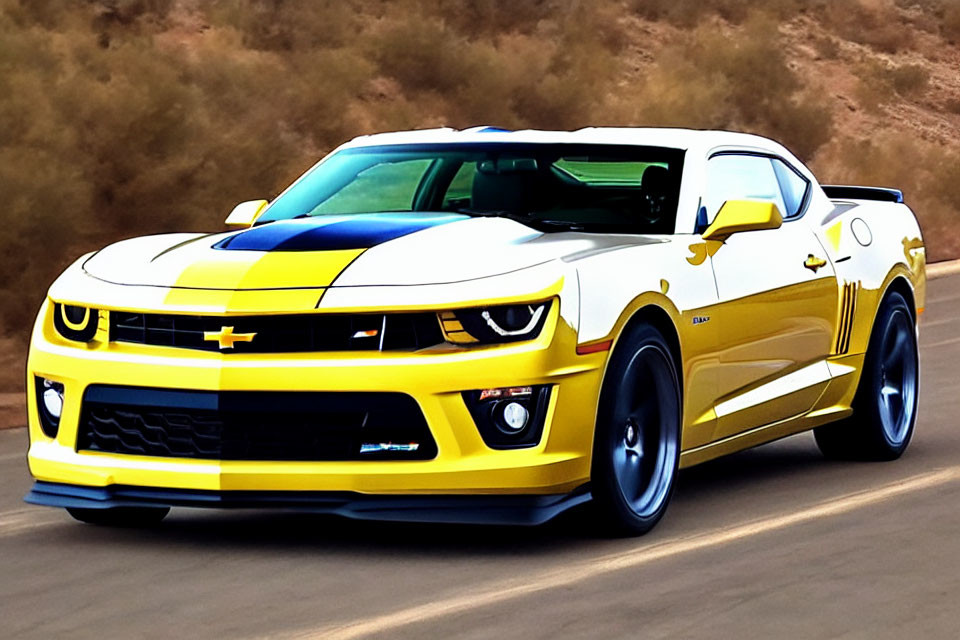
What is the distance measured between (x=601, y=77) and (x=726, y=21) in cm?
892

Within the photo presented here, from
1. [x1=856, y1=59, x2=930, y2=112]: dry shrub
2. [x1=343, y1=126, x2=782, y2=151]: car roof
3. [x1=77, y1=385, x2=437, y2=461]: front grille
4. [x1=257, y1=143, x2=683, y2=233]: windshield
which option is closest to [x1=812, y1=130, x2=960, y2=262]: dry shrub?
[x1=856, y1=59, x2=930, y2=112]: dry shrub

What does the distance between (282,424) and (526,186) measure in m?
1.90

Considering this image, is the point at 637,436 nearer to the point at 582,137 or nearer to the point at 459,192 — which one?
the point at 582,137

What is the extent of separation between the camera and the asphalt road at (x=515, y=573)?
662 centimetres

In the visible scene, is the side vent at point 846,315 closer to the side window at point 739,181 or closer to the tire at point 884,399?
the tire at point 884,399

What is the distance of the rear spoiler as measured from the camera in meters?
11.3

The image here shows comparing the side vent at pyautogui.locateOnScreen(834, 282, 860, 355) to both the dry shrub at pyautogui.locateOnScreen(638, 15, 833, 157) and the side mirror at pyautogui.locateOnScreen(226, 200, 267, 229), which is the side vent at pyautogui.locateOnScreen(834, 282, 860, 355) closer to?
the side mirror at pyautogui.locateOnScreen(226, 200, 267, 229)

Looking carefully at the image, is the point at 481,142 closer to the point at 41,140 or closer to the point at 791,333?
the point at 791,333

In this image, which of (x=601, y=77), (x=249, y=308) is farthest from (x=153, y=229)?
(x=601, y=77)

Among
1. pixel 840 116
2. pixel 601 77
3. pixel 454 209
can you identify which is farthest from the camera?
pixel 840 116

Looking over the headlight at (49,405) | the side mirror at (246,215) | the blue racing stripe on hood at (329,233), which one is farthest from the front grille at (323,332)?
the side mirror at (246,215)

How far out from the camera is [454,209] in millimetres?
9172

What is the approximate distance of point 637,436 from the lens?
325 inches

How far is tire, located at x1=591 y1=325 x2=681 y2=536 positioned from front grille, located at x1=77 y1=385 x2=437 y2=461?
27.1 inches
